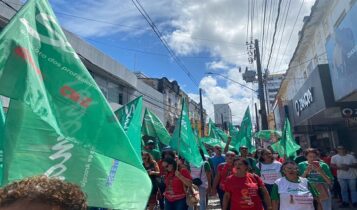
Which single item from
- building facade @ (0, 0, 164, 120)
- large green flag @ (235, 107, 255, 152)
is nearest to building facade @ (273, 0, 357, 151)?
large green flag @ (235, 107, 255, 152)

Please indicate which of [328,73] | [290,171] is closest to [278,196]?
[290,171]

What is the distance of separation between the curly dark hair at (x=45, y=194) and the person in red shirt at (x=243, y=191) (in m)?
3.94

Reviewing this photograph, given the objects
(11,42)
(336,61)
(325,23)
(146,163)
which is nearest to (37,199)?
(11,42)

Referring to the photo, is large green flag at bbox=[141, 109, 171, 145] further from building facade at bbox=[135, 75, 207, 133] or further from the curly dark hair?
building facade at bbox=[135, 75, 207, 133]

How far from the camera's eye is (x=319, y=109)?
35.8 ft

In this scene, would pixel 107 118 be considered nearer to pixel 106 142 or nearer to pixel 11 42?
pixel 106 142

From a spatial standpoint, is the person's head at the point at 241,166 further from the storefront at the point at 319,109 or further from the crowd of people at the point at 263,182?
the storefront at the point at 319,109

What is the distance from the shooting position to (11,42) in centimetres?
232

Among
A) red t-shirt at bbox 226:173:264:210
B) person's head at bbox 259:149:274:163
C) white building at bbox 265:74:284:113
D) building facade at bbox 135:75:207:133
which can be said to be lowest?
red t-shirt at bbox 226:173:264:210

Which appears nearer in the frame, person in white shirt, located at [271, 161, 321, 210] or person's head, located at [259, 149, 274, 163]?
person in white shirt, located at [271, 161, 321, 210]

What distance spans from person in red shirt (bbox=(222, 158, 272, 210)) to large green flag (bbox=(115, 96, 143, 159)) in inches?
58.0

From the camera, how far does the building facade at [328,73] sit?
8.35 meters

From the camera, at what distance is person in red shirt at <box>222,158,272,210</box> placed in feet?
15.9

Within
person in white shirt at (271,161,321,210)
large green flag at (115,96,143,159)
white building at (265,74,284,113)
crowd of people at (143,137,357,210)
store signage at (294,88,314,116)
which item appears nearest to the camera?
person in white shirt at (271,161,321,210)
